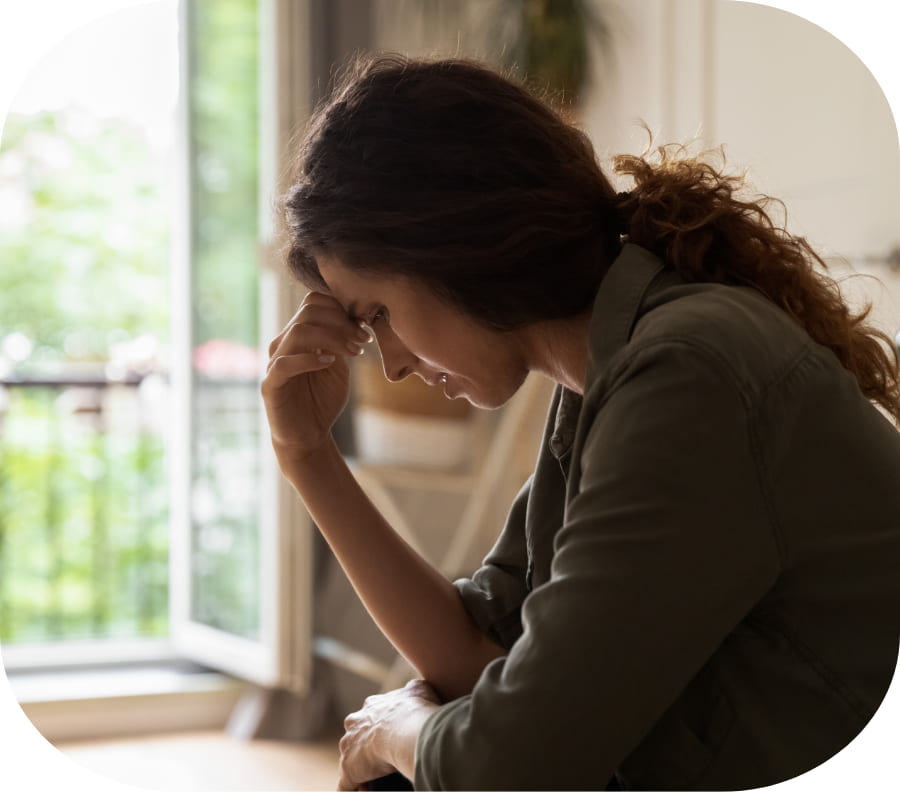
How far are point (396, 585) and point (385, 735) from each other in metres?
0.22

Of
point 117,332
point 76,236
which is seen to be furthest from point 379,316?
point 76,236

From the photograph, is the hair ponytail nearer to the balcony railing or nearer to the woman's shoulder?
the woman's shoulder

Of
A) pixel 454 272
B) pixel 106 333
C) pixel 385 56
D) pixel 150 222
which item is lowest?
pixel 106 333

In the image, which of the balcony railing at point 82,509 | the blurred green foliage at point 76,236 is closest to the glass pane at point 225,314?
the balcony railing at point 82,509

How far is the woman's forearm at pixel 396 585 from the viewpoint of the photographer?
3.74 feet

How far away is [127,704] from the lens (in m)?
3.26

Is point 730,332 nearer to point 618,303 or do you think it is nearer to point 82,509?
point 618,303

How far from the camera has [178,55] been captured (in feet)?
10.5

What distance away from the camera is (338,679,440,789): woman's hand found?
0.96 m

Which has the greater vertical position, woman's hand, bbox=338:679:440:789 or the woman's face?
the woman's face

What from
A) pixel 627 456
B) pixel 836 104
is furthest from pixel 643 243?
pixel 836 104

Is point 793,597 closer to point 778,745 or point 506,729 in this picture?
point 778,745

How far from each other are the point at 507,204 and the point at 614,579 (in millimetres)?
371

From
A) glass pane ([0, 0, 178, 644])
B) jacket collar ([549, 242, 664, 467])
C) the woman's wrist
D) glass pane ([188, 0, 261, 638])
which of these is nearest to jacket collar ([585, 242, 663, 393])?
jacket collar ([549, 242, 664, 467])
